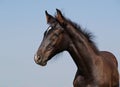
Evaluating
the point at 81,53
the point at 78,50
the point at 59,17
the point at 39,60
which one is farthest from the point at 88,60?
the point at 39,60

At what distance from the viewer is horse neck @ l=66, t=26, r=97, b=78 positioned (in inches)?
417

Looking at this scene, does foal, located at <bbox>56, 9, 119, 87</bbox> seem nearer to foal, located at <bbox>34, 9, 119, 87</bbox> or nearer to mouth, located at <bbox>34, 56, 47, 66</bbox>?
foal, located at <bbox>34, 9, 119, 87</bbox>

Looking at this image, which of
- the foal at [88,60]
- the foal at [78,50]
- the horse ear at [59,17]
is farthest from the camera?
the foal at [88,60]

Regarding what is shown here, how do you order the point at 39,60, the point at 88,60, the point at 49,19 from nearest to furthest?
the point at 39,60, the point at 49,19, the point at 88,60

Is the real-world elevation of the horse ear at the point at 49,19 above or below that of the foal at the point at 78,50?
above

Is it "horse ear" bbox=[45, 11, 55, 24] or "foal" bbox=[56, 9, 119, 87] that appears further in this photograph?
"foal" bbox=[56, 9, 119, 87]

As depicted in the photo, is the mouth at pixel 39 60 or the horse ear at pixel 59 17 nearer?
the mouth at pixel 39 60

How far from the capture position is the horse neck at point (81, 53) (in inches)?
417

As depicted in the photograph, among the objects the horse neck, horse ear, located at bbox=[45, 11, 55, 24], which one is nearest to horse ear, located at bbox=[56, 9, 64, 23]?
horse ear, located at bbox=[45, 11, 55, 24]

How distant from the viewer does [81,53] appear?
10727mm

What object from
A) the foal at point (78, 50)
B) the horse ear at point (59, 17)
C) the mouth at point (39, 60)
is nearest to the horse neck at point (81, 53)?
the foal at point (78, 50)

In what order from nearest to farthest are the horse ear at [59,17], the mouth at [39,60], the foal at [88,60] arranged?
the mouth at [39,60]
the horse ear at [59,17]
the foal at [88,60]

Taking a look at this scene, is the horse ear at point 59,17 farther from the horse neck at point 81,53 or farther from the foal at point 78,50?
the horse neck at point 81,53

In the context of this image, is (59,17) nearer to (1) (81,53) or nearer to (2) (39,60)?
(1) (81,53)
